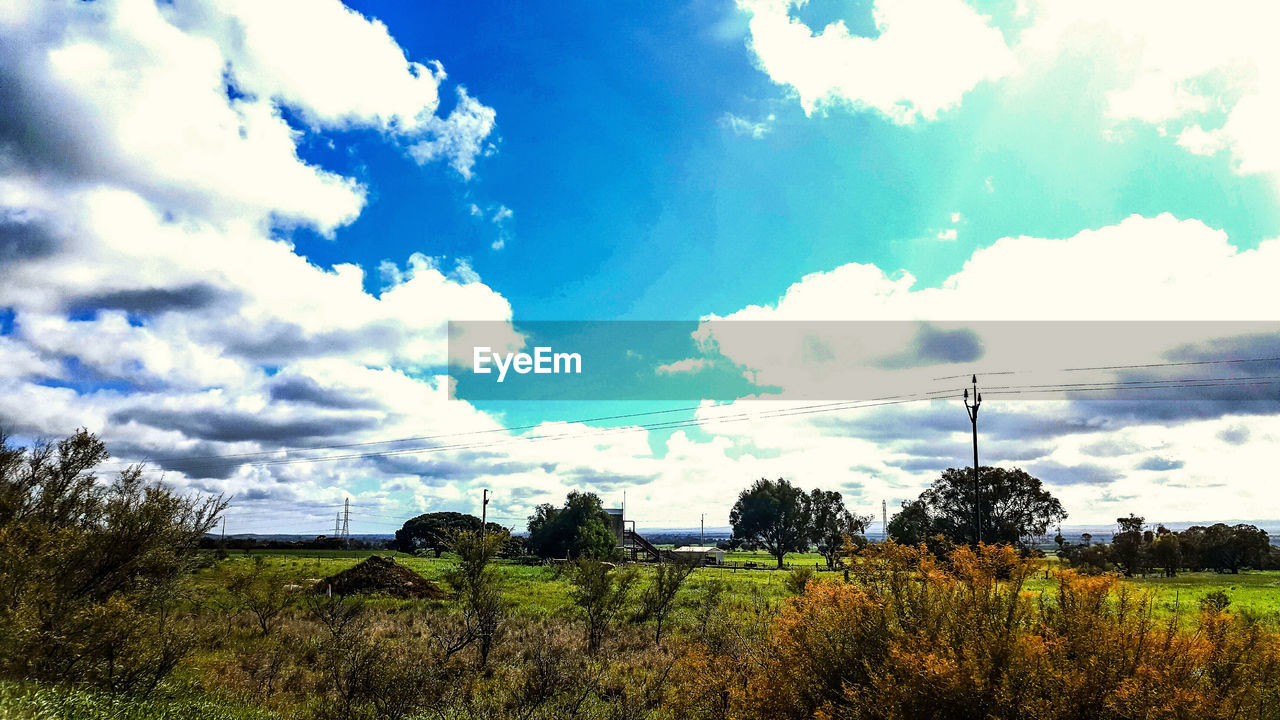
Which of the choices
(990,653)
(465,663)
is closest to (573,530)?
(465,663)

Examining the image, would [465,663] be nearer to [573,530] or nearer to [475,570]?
[475,570]

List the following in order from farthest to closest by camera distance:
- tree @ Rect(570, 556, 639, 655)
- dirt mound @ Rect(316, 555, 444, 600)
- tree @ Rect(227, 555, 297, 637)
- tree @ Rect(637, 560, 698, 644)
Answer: dirt mound @ Rect(316, 555, 444, 600)
tree @ Rect(637, 560, 698, 644)
tree @ Rect(227, 555, 297, 637)
tree @ Rect(570, 556, 639, 655)

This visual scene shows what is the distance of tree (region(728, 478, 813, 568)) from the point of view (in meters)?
99.6

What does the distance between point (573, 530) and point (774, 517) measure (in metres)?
36.1

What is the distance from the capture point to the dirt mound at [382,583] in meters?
38.8

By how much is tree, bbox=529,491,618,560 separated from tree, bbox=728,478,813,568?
28.6 meters

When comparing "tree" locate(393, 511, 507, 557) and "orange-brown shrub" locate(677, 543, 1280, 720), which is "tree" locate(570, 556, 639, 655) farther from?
"tree" locate(393, 511, 507, 557)

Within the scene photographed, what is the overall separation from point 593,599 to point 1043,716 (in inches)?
787

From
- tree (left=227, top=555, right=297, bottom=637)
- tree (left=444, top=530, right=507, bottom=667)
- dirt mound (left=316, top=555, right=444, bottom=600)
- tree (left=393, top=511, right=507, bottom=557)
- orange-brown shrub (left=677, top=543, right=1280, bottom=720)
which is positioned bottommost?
tree (left=393, top=511, right=507, bottom=557)

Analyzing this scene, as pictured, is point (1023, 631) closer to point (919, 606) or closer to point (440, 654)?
point (919, 606)

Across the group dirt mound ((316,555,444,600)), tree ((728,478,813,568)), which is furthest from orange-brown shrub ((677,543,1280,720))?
tree ((728,478,813,568))

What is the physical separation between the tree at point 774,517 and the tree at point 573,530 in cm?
2863

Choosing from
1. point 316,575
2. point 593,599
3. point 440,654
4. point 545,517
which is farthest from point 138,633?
point 545,517

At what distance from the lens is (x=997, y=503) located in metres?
69.2
